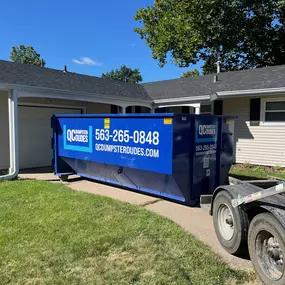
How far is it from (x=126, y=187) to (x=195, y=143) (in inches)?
104

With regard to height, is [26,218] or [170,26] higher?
[170,26]

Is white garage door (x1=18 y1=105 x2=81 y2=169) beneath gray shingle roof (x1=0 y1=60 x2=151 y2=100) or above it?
beneath

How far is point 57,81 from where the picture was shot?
1095cm

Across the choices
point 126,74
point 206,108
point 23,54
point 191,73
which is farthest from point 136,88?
point 126,74

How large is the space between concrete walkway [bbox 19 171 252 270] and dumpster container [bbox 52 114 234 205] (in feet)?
0.66

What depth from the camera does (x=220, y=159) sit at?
6258 millimetres

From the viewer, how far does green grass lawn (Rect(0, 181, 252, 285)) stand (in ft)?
10.5

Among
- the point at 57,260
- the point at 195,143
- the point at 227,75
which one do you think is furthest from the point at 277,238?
the point at 227,75

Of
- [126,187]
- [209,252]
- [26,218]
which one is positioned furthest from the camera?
[126,187]

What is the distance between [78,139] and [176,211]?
370 centimetres

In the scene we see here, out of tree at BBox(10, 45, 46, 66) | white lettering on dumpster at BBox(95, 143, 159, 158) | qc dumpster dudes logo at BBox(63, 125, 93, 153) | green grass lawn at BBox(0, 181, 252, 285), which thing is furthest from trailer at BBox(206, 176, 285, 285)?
tree at BBox(10, 45, 46, 66)

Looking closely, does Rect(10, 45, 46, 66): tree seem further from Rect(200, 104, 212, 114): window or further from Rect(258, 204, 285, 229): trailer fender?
Rect(258, 204, 285, 229): trailer fender

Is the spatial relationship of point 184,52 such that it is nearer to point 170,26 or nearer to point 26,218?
point 170,26

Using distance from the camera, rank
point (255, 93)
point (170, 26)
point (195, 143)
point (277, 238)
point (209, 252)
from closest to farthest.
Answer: point (277, 238)
point (209, 252)
point (195, 143)
point (255, 93)
point (170, 26)
